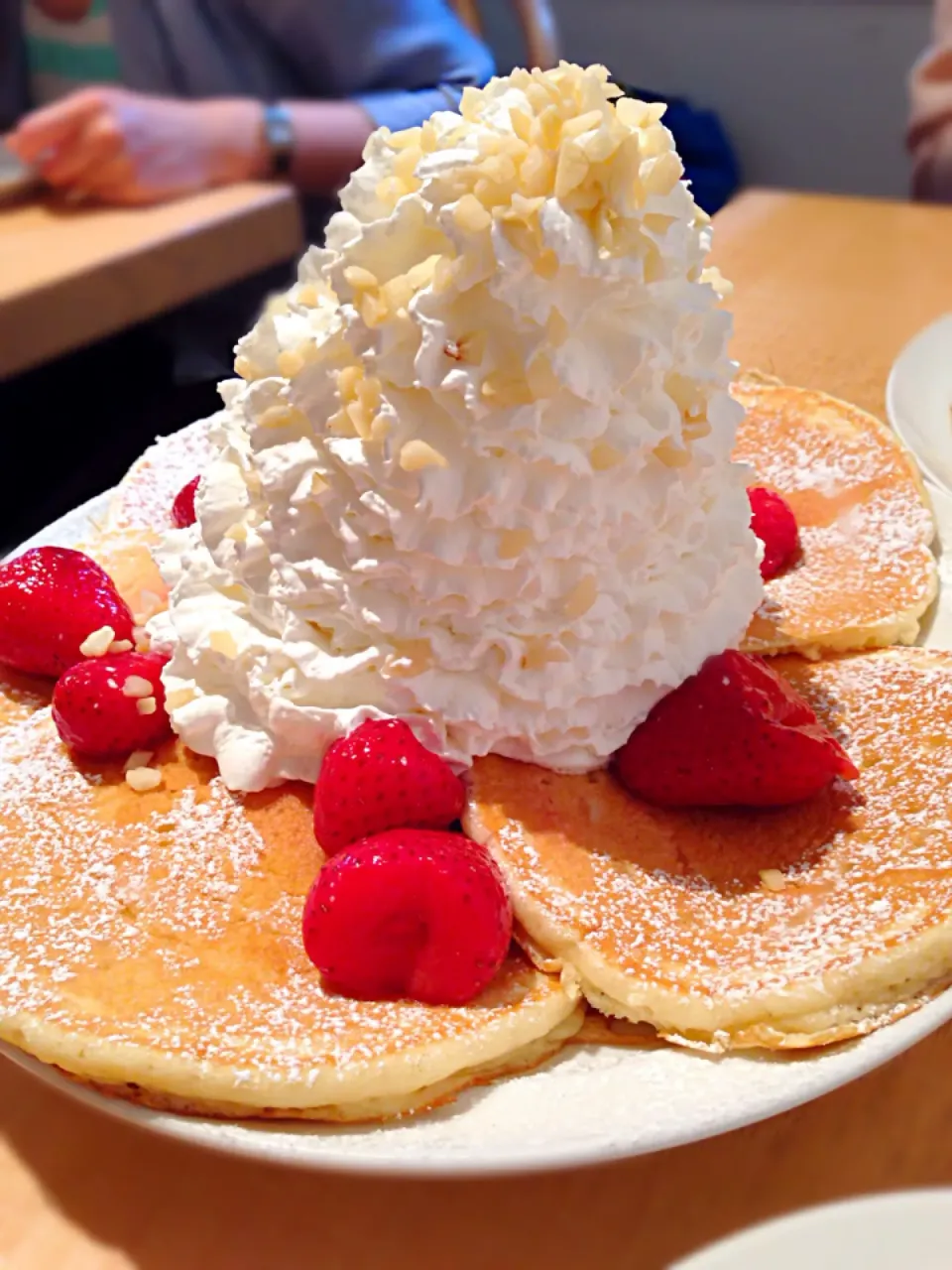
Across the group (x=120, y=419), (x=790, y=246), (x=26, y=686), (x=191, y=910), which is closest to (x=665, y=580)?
(x=191, y=910)

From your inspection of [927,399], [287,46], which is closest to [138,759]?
[927,399]

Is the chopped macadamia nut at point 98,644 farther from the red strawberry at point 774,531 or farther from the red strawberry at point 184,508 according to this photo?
the red strawberry at point 774,531

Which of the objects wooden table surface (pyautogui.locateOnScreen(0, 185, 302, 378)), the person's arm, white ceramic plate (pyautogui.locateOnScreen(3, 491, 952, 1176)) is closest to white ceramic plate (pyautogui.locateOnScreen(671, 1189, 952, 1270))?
white ceramic plate (pyautogui.locateOnScreen(3, 491, 952, 1176))

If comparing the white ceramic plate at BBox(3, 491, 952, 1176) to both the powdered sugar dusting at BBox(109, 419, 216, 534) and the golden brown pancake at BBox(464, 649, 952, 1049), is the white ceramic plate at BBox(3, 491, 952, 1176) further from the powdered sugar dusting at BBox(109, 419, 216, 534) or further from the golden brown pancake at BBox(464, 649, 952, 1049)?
the powdered sugar dusting at BBox(109, 419, 216, 534)

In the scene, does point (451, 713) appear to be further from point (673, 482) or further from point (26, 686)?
point (26, 686)

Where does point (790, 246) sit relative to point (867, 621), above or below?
below

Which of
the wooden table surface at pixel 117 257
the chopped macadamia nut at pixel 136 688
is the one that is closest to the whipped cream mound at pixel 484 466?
the chopped macadamia nut at pixel 136 688
